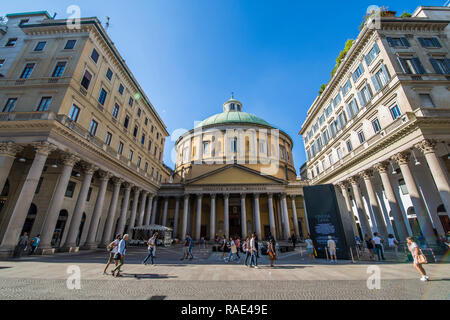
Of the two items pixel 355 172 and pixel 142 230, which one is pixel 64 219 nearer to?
pixel 142 230

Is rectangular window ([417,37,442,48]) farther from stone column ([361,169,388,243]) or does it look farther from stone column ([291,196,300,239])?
stone column ([291,196,300,239])

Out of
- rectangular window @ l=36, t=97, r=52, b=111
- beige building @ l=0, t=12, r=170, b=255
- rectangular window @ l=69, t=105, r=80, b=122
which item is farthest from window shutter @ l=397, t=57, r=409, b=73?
rectangular window @ l=36, t=97, r=52, b=111

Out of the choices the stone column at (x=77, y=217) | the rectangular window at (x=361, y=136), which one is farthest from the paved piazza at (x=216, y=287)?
the rectangular window at (x=361, y=136)

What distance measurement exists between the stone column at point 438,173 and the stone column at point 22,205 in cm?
2713

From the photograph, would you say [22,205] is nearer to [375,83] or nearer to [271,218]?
[271,218]

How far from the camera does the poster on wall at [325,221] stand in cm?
1189

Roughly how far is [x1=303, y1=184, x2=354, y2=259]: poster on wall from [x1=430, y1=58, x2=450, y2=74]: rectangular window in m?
16.9

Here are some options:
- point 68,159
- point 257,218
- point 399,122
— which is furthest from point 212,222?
point 399,122

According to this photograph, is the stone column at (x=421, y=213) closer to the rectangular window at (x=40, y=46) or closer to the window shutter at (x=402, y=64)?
the window shutter at (x=402, y=64)

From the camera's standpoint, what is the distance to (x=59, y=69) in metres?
16.6

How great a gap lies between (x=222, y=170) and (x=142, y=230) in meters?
14.3

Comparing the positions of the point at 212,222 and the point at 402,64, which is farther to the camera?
the point at 212,222

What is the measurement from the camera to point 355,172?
67.8 ft

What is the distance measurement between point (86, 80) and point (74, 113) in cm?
393
